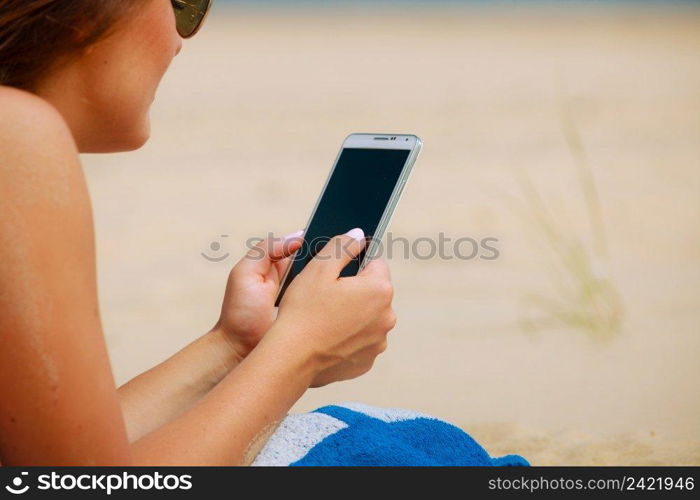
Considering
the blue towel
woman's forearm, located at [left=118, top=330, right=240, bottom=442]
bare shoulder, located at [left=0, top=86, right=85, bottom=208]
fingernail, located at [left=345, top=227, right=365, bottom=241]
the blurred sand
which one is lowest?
the blurred sand

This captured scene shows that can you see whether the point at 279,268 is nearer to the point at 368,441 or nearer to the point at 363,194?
the point at 363,194

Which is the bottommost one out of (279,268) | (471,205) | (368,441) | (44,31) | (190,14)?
(471,205)

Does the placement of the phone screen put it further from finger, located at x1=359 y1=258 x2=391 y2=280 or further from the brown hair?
the brown hair

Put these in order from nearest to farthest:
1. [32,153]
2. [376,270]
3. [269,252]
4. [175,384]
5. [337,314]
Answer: [32,153] < [337,314] < [376,270] < [175,384] < [269,252]

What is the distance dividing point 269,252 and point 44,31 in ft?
2.46

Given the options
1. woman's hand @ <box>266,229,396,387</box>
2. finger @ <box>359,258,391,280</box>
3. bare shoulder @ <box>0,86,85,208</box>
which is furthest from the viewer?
finger @ <box>359,258,391,280</box>

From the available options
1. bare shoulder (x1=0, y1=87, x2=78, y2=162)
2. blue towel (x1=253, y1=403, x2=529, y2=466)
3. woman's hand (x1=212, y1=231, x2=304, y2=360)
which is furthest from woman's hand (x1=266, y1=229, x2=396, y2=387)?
bare shoulder (x1=0, y1=87, x2=78, y2=162)

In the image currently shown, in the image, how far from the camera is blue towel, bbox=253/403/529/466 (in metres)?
1.80

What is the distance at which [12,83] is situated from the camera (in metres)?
1.57

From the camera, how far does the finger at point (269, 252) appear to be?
2.10 meters

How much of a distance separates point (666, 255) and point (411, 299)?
1.74m

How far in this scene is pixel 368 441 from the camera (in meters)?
1.87

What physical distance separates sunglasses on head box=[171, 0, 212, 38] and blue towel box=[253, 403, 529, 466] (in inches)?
29.5

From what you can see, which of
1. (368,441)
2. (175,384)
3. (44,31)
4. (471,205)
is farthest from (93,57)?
(471,205)
